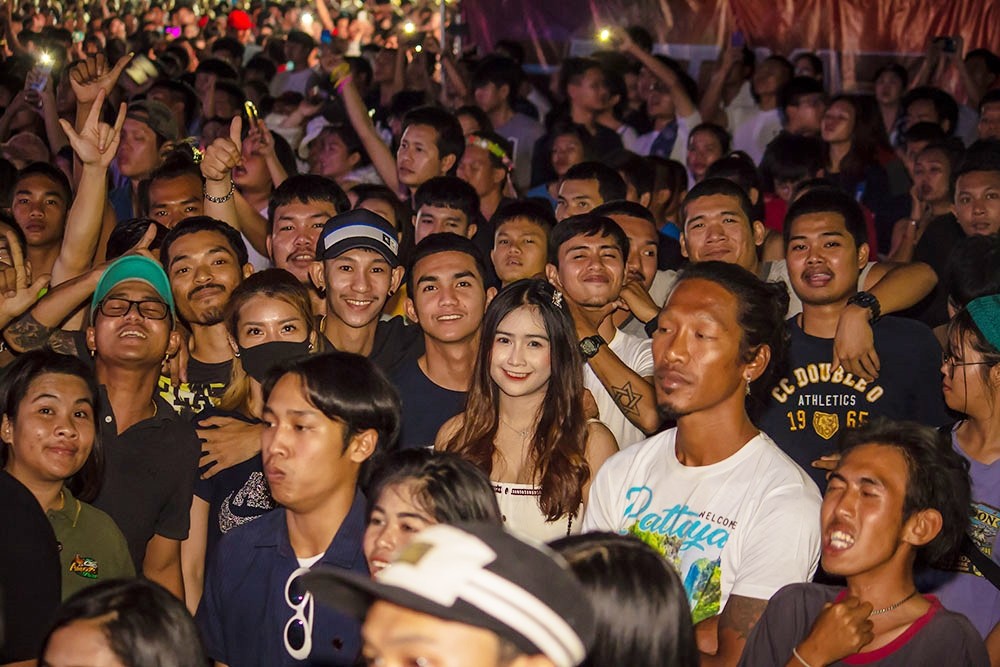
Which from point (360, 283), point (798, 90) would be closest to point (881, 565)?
point (360, 283)

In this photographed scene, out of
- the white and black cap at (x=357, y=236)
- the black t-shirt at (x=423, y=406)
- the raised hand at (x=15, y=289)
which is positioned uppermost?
the white and black cap at (x=357, y=236)

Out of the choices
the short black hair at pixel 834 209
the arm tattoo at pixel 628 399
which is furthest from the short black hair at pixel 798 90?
the arm tattoo at pixel 628 399

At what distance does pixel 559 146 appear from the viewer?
917cm

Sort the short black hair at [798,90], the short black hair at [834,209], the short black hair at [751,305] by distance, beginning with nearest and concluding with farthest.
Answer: the short black hair at [751,305]
the short black hair at [834,209]
the short black hair at [798,90]

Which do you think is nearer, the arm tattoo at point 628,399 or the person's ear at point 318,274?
the arm tattoo at point 628,399

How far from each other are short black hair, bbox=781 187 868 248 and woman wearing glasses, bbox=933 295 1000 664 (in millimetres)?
1028

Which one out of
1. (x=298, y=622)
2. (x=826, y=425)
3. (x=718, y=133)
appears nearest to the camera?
(x=298, y=622)

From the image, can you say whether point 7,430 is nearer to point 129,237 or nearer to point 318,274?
point 318,274

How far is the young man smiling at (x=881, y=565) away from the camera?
3.34m

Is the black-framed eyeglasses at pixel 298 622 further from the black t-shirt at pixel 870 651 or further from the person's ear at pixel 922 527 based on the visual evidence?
the person's ear at pixel 922 527

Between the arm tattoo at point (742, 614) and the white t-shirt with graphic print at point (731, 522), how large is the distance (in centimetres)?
2

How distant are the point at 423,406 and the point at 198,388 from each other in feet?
3.15

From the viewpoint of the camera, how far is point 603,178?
23.6 feet

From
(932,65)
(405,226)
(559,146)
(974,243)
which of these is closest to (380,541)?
(974,243)
